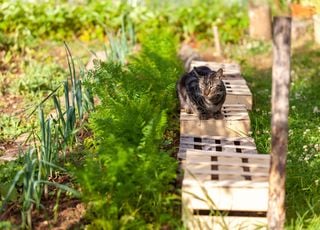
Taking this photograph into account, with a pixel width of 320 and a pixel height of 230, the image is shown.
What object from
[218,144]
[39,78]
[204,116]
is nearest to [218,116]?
[204,116]

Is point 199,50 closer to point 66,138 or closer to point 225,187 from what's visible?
point 66,138

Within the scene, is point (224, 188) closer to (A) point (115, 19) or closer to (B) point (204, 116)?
(B) point (204, 116)

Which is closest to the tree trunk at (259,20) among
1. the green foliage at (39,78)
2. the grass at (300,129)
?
the grass at (300,129)

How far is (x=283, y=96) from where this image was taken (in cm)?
419

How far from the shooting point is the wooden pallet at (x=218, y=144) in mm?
5555

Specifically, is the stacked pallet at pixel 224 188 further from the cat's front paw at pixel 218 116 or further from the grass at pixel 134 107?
the cat's front paw at pixel 218 116

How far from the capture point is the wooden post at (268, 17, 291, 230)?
4.12 metres

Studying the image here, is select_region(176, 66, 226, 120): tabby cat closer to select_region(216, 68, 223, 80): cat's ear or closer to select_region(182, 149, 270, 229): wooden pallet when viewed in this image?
select_region(216, 68, 223, 80): cat's ear

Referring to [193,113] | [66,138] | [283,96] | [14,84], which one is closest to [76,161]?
[66,138]

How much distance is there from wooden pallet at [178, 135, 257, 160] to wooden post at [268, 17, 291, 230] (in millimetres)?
1275

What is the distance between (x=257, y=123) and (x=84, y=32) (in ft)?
15.7

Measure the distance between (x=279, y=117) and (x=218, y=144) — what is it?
5.13 feet

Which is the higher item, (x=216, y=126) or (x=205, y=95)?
(x=205, y=95)

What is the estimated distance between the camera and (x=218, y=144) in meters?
5.72
